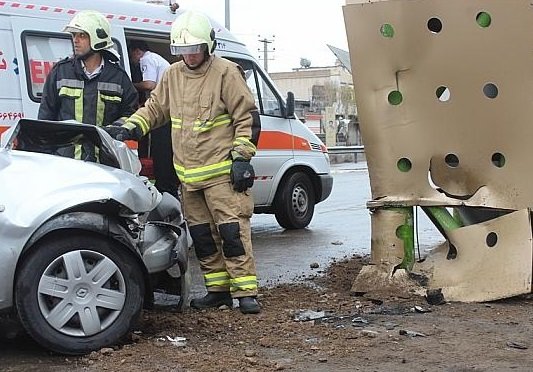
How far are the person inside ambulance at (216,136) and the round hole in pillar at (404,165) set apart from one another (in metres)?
1.05

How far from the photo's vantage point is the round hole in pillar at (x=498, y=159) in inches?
228

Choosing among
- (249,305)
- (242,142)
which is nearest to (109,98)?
(242,142)

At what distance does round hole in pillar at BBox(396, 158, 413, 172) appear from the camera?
5992 millimetres

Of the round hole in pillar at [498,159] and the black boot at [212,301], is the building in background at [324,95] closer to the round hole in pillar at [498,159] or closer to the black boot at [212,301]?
the round hole in pillar at [498,159]

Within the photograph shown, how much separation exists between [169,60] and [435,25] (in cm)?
472

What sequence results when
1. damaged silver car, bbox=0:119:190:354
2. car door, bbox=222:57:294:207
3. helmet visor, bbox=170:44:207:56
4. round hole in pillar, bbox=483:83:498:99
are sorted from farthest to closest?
car door, bbox=222:57:294:207 < round hole in pillar, bbox=483:83:498:99 < helmet visor, bbox=170:44:207:56 < damaged silver car, bbox=0:119:190:354

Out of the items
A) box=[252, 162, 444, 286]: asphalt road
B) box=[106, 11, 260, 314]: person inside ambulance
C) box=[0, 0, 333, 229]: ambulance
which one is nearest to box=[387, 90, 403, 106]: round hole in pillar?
box=[106, 11, 260, 314]: person inside ambulance

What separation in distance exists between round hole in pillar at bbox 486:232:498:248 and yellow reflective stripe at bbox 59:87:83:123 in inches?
113

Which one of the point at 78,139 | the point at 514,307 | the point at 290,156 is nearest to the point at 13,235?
the point at 78,139

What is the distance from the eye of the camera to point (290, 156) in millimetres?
10258

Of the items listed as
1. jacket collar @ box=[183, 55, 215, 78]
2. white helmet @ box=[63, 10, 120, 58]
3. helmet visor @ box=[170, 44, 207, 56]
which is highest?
white helmet @ box=[63, 10, 120, 58]

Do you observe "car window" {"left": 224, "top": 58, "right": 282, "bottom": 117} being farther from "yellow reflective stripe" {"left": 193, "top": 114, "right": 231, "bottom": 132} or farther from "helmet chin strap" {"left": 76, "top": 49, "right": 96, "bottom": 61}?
"yellow reflective stripe" {"left": 193, "top": 114, "right": 231, "bottom": 132}

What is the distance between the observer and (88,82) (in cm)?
593

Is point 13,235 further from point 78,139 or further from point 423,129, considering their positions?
point 423,129
